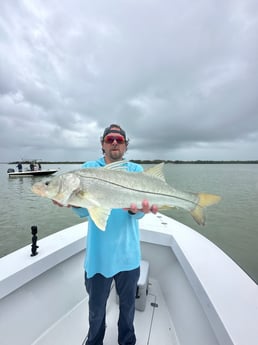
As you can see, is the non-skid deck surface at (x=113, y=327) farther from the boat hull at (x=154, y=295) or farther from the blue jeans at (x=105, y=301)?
the blue jeans at (x=105, y=301)

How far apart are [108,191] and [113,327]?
224 cm

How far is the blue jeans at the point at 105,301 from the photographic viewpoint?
186 cm

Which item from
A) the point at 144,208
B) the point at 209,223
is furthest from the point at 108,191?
the point at 209,223

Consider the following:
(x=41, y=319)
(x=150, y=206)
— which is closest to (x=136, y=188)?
(x=150, y=206)

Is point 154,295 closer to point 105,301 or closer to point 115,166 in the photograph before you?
point 105,301

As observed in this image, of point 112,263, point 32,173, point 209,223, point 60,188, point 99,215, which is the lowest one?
point 209,223

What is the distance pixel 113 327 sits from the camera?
2627 mm

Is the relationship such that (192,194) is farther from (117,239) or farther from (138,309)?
(138,309)

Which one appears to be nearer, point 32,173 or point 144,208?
point 144,208

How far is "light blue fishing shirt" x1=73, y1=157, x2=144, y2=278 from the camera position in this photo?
1819 mm

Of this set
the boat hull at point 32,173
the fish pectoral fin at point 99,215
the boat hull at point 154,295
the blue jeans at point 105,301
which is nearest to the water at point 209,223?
the boat hull at point 154,295

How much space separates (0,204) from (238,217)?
17215 mm

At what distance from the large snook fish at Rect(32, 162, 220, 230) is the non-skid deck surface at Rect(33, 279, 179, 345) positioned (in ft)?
6.25

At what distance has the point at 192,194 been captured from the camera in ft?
6.46
